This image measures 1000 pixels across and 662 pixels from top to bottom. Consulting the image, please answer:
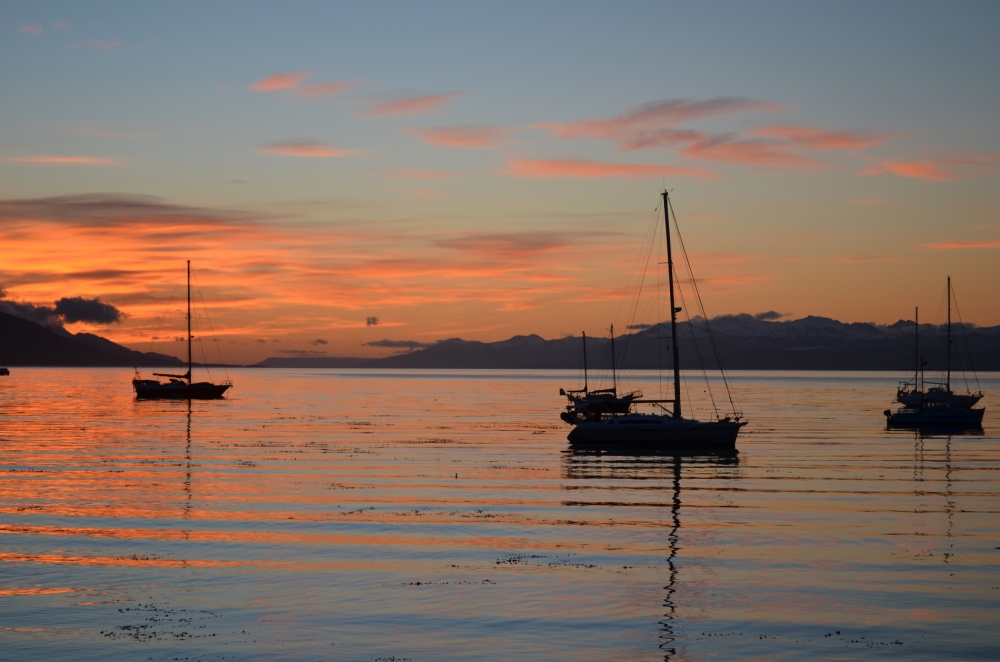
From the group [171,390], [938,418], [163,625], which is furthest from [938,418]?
[171,390]

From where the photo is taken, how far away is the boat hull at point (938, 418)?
96.1 m

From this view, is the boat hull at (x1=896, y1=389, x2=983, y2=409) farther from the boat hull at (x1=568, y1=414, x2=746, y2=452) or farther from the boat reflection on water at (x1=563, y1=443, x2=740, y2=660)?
the boat reflection on water at (x1=563, y1=443, x2=740, y2=660)

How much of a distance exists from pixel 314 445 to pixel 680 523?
134ft

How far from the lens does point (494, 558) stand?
2870 centimetres

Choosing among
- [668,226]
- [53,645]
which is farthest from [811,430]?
[53,645]

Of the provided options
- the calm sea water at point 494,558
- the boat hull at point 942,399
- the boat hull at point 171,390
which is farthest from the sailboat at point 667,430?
the boat hull at point 171,390

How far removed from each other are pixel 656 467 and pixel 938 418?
174ft

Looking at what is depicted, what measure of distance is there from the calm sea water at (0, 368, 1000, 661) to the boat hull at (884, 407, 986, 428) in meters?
37.8

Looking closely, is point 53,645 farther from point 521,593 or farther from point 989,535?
point 989,535

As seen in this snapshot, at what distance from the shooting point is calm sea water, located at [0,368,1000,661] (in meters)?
20.7

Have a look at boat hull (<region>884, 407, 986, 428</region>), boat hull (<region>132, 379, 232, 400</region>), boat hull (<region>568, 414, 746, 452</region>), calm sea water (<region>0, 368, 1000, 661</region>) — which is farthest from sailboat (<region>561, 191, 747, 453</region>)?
boat hull (<region>132, 379, 232, 400</region>)

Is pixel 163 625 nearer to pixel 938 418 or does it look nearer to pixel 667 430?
pixel 667 430

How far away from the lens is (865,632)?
21.2m

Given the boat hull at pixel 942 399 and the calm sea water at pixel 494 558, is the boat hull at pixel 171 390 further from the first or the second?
the boat hull at pixel 942 399
